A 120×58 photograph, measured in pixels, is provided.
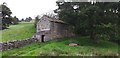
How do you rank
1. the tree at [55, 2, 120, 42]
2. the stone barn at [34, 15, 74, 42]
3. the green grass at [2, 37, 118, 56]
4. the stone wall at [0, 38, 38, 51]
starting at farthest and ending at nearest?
the stone barn at [34, 15, 74, 42] → the tree at [55, 2, 120, 42] → the stone wall at [0, 38, 38, 51] → the green grass at [2, 37, 118, 56]

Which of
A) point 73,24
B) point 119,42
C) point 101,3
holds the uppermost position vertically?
point 101,3

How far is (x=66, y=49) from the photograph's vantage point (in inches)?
1391

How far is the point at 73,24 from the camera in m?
48.0

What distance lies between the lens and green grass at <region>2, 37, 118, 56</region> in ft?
99.6

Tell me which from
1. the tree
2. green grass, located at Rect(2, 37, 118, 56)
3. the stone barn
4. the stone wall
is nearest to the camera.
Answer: green grass, located at Rect(2, 37, 118, 56)

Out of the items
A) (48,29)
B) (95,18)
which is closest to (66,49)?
(95,18)

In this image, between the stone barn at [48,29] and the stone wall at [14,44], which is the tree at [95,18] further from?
the stone wall at [14,44]

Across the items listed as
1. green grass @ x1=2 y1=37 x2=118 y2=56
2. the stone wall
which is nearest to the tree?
green grass @ x1=2 y1=37 x2=118 y2=56

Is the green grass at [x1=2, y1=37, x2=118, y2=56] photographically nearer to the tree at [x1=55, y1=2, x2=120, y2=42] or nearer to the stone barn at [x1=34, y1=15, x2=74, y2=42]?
the tree at [x1=55, y1=2, x2=120, y2=42]

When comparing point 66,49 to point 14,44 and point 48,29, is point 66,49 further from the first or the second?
point 48,29

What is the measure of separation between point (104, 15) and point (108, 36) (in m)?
4.48

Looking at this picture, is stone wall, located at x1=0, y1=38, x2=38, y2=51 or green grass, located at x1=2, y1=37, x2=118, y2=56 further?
stone wall, located at x1=0, y1=38, x2=38, y2=51

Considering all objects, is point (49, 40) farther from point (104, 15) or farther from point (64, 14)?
point (104, 15)

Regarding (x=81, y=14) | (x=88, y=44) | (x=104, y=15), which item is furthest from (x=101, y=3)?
(x=88, y=44)
